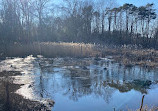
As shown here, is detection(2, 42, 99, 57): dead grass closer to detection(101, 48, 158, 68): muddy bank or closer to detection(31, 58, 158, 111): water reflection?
detection(101, 48, 158, 68): muddy bank

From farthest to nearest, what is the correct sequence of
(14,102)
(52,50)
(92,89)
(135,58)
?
(52,50) → (135,58) → (92,89) → (14,102)

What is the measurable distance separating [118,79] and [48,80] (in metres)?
3.09

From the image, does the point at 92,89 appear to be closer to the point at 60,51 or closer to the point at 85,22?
the point at 60,51

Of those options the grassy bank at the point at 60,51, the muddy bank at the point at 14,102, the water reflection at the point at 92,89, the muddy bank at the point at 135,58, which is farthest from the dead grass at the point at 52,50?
the muddy bank at the point at 14,102

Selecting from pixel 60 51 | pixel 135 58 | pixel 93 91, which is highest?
pixel 60 51

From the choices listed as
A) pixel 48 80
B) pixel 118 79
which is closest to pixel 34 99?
pixel 48 80

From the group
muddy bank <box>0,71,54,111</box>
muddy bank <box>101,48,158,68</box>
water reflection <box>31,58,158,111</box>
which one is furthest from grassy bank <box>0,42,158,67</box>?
muddy bank <box>0,71,54,111</box>

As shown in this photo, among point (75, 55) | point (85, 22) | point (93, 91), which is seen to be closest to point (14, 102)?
point (93, 91)

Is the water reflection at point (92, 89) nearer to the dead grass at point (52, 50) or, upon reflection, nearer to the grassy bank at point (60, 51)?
the grassy bank at point (60, 51)

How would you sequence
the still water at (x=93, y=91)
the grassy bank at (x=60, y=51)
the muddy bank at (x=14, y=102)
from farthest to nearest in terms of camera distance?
the grassy bank at (x=60, y=51) → the still water at (x=93, y=91) → the muddy bank at (x=14, y=102)

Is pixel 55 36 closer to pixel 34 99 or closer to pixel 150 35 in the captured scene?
pixel 150 35

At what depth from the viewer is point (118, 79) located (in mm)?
7680

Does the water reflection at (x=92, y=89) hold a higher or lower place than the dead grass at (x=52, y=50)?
lower

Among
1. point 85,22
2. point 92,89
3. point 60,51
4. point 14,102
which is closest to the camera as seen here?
point 14,102
